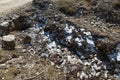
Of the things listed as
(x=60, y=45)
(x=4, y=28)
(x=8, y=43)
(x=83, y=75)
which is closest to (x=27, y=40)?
(x=8, y=43)

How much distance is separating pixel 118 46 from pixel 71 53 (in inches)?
80.4

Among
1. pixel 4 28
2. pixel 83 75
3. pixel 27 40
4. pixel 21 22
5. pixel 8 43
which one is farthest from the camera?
pixel 21 22

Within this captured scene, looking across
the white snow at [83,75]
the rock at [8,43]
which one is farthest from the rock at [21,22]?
the white snow at [83,75]

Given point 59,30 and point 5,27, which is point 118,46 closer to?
point 59,30

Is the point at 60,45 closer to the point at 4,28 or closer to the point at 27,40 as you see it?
the point at 27,40

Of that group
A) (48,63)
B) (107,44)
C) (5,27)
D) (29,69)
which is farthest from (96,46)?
(5,27)

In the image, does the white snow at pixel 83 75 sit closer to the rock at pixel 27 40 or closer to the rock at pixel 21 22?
the rock at pixel 27 40

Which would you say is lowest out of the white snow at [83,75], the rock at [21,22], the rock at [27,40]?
the white snow at [83,75]

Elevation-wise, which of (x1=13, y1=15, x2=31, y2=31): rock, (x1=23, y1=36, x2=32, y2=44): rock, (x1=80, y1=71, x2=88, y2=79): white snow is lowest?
(x1=80, y1=71, x2=88, y2=79): white snow

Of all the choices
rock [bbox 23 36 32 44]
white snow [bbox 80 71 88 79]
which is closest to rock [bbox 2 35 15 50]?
rock [bbox 23 36 32 44]

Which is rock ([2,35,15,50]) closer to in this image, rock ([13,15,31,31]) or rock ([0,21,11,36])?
rock ([0,21,11,36])

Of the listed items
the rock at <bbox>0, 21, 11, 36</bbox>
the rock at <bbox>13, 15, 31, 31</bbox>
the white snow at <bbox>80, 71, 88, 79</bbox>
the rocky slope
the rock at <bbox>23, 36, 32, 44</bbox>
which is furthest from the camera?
the rock at <bbox>13, 15, 31, 31</bbox>

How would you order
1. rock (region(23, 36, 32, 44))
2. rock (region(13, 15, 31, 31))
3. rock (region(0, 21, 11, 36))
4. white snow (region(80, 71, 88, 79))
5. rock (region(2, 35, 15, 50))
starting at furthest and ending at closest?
rock (region(13, 15, 31, 31)), rock (region(0, 21, 11, 36)), rock (region(23, 36, 32, 44)), rock (region(2, 35, 15, 50)), white snow (region(80, 71, 88, 79))

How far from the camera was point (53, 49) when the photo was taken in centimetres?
1177
